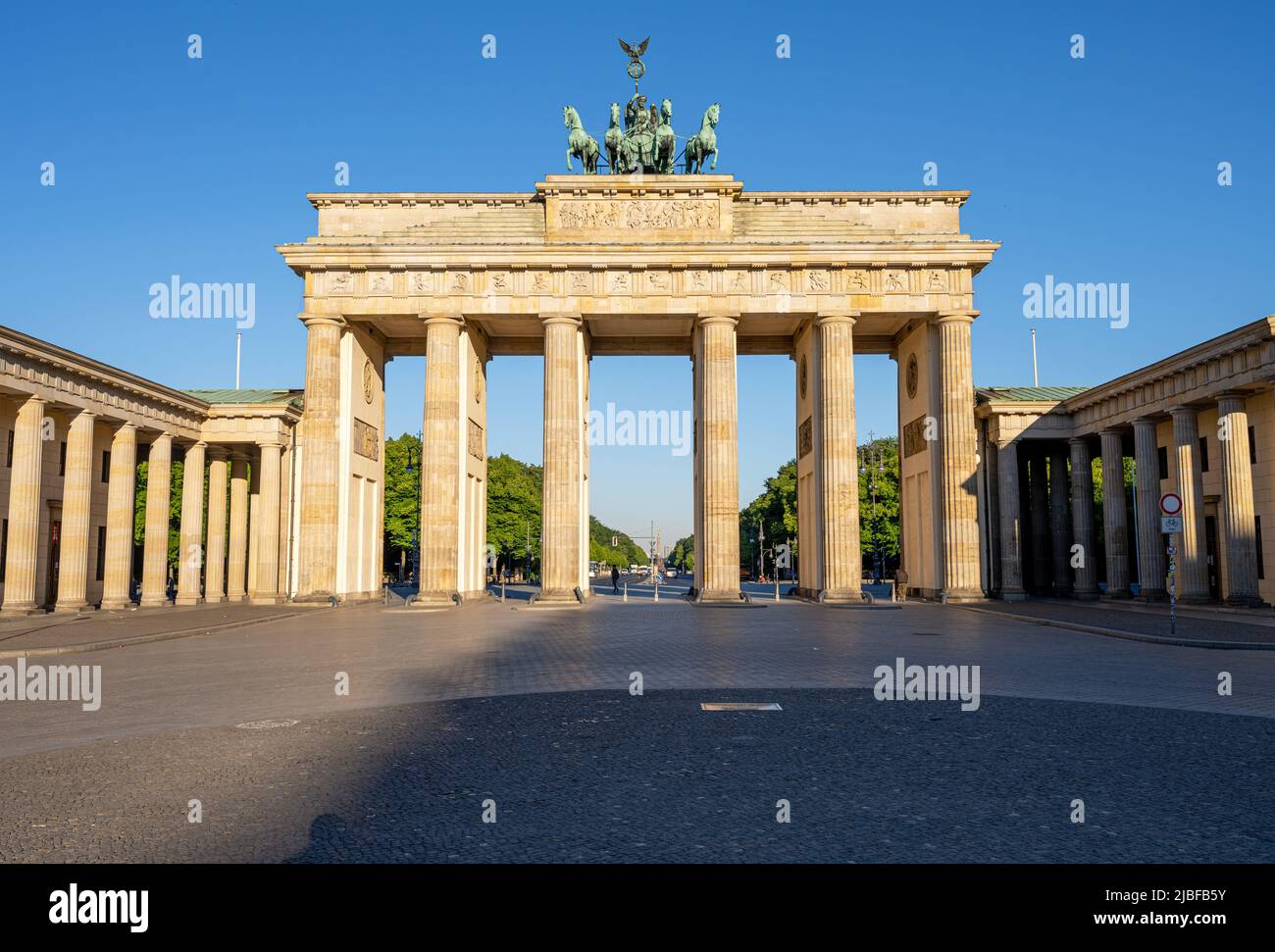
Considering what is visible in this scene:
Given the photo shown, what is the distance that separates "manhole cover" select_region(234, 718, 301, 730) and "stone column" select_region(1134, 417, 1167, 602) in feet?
121

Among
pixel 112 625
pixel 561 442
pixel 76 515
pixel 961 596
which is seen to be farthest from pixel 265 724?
pixel 961 596

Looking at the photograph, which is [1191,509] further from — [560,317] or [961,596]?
[560,317]

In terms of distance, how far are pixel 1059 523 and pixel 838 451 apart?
49.3 feet

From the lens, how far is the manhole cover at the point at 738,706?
11.3m

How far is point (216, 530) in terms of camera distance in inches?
1816

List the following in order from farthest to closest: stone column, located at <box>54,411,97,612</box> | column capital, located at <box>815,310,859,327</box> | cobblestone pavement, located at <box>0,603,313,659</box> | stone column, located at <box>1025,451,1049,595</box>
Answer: stone column, located at <box>1025,451,1049,595</box>
column capital, located at <box>815,310,859,327</box>
stone column, located at <box>54,411,97,612</box>
cobblestone pavement, located at <box>0,603,313,659</box>

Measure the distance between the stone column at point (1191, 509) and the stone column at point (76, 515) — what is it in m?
42.1

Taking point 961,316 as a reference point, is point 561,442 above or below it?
below

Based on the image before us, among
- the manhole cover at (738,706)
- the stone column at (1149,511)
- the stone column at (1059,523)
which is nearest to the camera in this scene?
the manhole cover at (738,706)

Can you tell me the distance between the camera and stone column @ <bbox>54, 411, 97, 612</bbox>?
34844 mm

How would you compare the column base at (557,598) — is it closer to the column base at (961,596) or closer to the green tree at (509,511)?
the column base at (961,596)

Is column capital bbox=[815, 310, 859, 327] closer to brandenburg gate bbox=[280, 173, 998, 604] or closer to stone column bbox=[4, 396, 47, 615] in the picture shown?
brandenburg gate bbox=[280, 173, 998, 604]

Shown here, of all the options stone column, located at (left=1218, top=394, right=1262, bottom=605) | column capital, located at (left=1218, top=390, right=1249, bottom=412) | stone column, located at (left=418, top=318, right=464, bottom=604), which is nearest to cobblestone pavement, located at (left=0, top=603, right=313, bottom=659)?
stone column, located at (left=418, top=318, right=464, bottom=604)

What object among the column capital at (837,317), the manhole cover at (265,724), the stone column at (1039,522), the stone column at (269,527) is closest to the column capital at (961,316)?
the column capital at (837,317)
